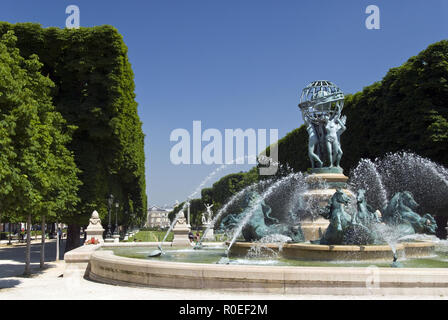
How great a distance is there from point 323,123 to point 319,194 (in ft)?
12.2

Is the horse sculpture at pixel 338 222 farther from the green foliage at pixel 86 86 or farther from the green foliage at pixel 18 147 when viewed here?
the green foliage at pixel 86 86

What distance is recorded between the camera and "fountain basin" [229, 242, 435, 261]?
11.5m

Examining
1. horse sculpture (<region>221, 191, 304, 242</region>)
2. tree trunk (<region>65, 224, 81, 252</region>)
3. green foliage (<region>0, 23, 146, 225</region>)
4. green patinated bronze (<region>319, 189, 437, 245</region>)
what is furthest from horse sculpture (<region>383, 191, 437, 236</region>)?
tree trunk (<region>65, 224, 81, 252</region>)

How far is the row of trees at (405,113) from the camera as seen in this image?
2662 cm

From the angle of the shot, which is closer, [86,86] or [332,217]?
[332,217]

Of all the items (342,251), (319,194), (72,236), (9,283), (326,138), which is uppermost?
(326,138)

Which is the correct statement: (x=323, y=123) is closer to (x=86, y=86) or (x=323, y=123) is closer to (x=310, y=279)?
(x=310, y=279)

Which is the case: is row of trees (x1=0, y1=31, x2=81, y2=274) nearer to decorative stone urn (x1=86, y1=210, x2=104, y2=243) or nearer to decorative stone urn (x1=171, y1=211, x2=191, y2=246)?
decorative stone urn (x1=86, y1=210, x2=104, y2=243)

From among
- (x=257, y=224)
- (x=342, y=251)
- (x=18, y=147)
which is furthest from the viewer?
(x=257, y=224)

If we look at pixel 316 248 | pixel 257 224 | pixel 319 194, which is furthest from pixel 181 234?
pixel 316 248

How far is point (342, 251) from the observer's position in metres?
11.5

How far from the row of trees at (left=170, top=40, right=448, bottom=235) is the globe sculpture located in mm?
10577

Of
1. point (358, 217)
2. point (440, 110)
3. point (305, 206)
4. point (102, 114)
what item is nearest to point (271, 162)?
point (440, 110)
